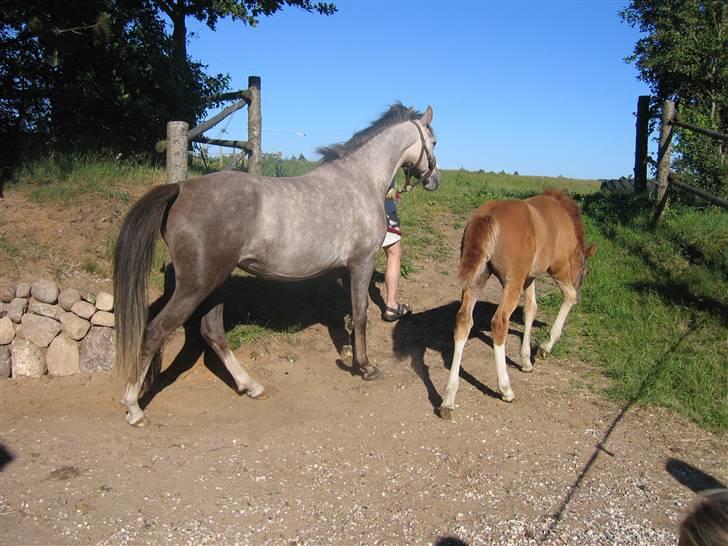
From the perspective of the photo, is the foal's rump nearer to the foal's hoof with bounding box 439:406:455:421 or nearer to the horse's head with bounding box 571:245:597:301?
the foal's hoof with bounding box 439:406:455:421

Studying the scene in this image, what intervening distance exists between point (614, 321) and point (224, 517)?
16.3 feet

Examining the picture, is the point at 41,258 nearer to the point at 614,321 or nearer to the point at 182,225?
the point at 182,225

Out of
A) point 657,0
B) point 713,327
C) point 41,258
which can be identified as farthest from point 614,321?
point 657,0

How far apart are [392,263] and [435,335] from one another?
982mm

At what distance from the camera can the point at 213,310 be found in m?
5.39

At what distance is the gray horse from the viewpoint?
4.68 metres

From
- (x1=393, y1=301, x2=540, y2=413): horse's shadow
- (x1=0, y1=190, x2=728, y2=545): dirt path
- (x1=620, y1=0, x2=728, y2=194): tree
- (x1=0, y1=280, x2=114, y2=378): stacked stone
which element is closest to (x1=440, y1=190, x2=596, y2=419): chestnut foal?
(x1=0, y1=190, x2=728, y2=545): dirt path

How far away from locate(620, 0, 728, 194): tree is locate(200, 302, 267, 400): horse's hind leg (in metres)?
8.51

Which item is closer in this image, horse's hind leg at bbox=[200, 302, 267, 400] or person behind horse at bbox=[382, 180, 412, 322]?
horse's hind leg at bbox=[200, 302, 267, 400]

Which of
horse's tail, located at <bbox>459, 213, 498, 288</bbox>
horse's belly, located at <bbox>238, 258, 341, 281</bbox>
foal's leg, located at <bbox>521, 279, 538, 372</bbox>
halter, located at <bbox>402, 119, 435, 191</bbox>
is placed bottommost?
foal's leg, located at <bbox>521, 279, 538, 372</bbox>

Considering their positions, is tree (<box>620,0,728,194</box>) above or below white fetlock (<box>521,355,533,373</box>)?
above

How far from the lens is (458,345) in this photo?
16.7 feet

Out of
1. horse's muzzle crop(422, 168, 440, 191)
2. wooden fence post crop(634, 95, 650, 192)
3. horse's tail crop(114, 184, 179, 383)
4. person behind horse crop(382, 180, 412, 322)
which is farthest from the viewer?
wooden fence post crop(634, 95, 650, 192)

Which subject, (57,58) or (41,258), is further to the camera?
(57,58)
